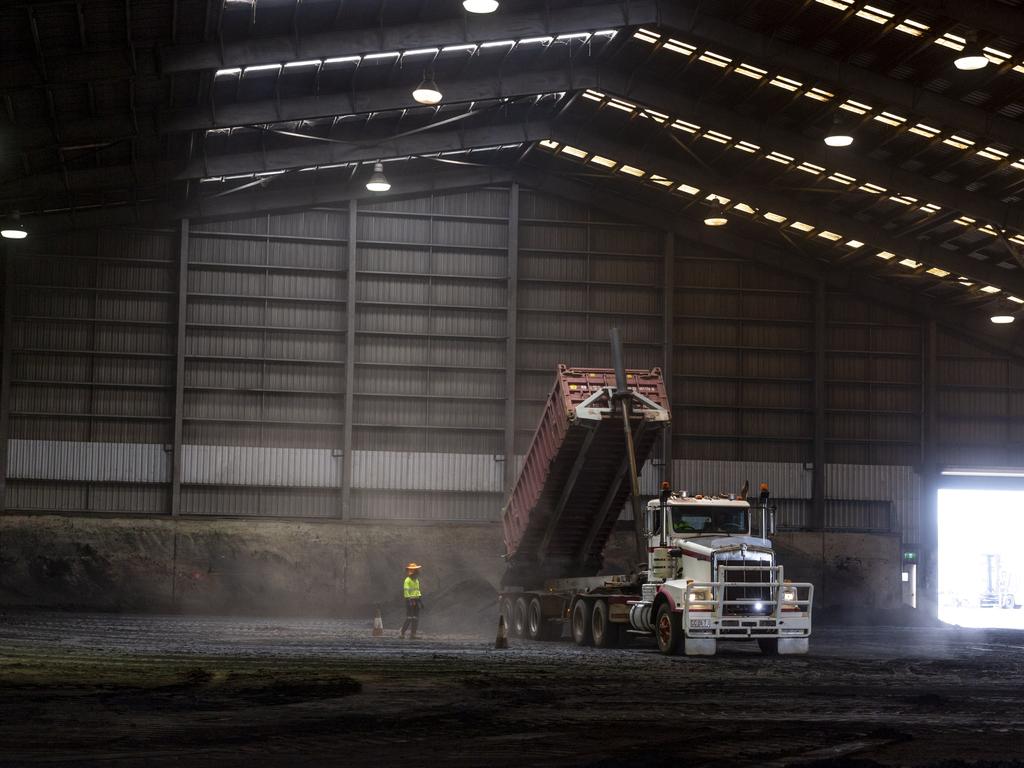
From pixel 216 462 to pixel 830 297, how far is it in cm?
2042

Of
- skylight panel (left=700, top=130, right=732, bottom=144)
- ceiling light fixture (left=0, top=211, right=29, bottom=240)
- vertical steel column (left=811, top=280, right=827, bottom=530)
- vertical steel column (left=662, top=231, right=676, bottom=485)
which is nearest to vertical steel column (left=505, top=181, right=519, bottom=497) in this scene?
vertical steel column (left=662, top=231, right=676, bottom=485)

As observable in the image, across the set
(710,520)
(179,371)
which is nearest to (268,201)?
(179,371)

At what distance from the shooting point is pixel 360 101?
3284 centimetres

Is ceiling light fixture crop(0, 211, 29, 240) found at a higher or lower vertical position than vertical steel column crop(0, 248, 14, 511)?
Answer: higher

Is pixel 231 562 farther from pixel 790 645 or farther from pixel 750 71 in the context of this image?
pixel 750 71

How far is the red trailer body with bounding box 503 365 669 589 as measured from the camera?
2539cm

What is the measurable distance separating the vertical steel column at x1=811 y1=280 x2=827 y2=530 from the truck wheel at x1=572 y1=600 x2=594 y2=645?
56.0ft

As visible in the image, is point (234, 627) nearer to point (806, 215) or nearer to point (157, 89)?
point (157, 89)

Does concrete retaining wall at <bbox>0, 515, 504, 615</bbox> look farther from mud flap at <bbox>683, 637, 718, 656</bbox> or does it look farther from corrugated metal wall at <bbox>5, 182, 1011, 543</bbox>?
mud flap at <bbox>683, 637, 718, 656</bbox>

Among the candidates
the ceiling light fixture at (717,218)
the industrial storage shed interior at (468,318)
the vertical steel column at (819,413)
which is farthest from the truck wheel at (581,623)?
the vertical steel column at (819,413)

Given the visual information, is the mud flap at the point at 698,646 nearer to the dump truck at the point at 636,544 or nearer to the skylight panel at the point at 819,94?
the dump truck at the point at 636,544

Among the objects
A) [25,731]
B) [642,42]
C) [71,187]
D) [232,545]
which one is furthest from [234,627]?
[25,731]

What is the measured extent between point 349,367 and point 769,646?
19.0 m

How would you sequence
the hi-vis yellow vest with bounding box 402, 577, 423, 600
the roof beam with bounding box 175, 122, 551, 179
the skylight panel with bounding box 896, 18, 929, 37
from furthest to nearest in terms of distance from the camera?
the roof beam with bounding box 175, 122, 551, 179
the hi-vis yellow vest with bounding box 402, 577, 423, 600
the skylight panel with bounding box 896, 18, 929, 37
